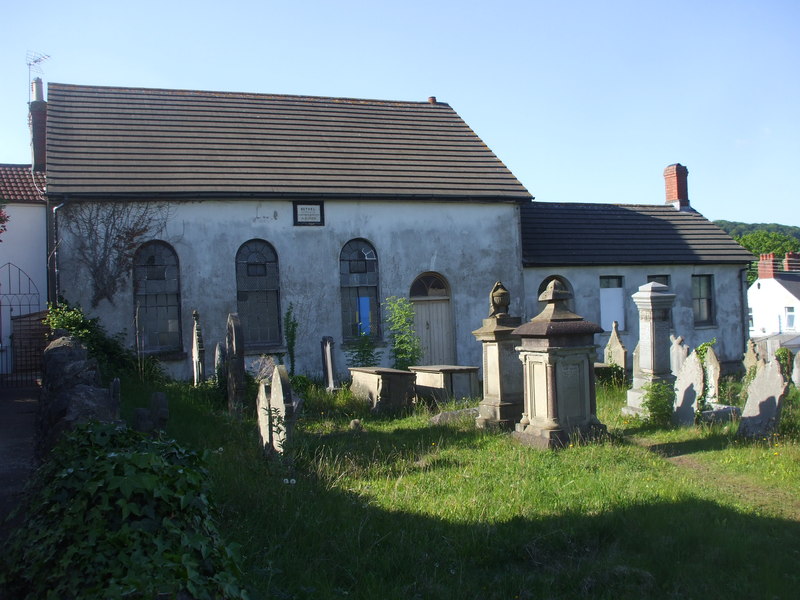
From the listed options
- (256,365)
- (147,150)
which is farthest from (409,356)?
(147,150)

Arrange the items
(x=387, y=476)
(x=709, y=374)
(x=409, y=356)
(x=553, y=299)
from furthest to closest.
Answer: (x=409, y=356) < (x=709, y=374) < (x=553, y=299) < (x=387, y=476)

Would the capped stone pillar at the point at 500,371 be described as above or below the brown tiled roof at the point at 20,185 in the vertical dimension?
below

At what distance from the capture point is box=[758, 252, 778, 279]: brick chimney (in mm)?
40625

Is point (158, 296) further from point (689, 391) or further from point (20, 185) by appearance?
point (689, 391)

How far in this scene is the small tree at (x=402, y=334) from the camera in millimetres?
16578

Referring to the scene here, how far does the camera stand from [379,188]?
1745 centimetres

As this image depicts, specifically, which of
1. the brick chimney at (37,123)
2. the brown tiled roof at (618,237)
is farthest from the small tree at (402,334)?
the brick chimney at (37,123)

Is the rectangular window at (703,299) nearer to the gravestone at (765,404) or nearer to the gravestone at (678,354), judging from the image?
the gravestone at (678,354)

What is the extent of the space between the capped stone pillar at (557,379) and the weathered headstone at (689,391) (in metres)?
1.90

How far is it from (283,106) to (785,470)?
16113 mm

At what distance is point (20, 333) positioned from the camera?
17891mm

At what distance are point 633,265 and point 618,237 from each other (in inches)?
50.5

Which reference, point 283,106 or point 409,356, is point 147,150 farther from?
point 409,356

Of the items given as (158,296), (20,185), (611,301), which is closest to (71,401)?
(158,296)
